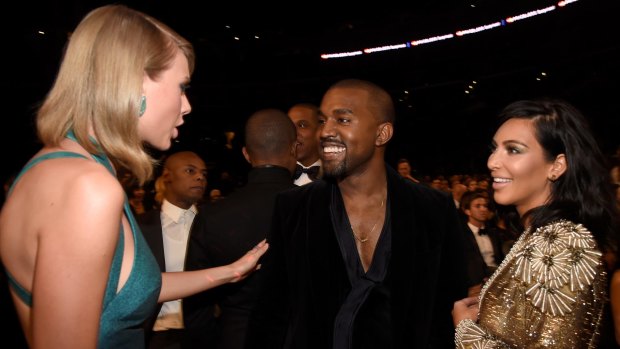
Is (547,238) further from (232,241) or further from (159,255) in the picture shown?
(159,255)

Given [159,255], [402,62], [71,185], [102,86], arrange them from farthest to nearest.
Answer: [402,62]
[159,255]
[102,86]
[71,185]

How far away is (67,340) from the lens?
1.24 meters

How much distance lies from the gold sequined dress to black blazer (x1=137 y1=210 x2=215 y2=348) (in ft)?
5.18

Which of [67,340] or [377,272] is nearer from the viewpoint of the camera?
[67,340]

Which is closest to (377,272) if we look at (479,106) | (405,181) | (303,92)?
(405,181)

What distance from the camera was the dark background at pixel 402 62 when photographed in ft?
49.1

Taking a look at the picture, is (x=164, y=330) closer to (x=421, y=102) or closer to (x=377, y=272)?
(x=377, y=272)

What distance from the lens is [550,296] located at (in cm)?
190

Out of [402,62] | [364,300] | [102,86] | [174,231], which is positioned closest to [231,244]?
[364,300]

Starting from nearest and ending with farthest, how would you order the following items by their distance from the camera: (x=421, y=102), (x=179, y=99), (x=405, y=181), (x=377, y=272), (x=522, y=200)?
(x=179, y=99) < (x=522, y=200) < (x=377, y=272) < (x=405, y=181) < (x=421, y=102)

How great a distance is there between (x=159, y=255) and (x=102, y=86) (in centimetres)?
224

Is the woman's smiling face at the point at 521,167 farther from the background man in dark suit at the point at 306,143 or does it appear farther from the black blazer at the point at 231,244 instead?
the background man in dark suit at the point at 306,143

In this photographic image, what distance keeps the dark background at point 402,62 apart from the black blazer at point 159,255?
11.2m

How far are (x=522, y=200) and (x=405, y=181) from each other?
0.66 m
